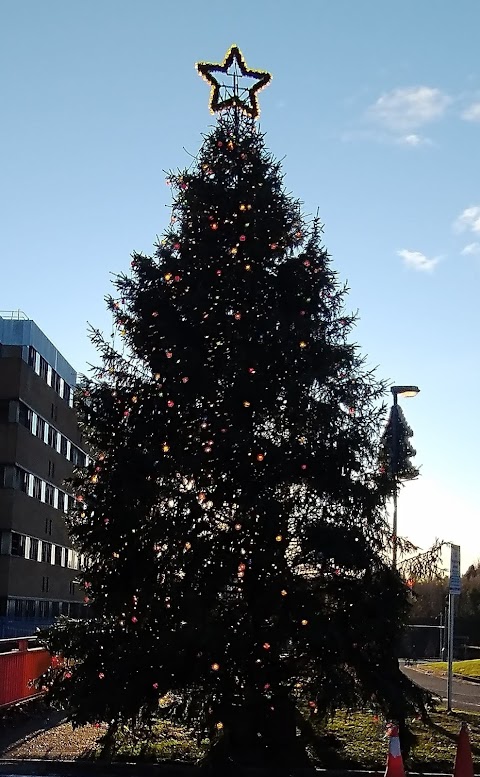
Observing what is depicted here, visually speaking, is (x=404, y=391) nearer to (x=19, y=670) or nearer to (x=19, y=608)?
(x=19, y=670)

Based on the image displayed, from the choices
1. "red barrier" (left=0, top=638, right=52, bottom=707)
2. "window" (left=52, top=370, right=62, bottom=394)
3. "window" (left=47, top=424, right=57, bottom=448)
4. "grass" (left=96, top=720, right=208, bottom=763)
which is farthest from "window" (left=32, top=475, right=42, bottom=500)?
"grass" (left=96, top=720, right=208, bottom=763)

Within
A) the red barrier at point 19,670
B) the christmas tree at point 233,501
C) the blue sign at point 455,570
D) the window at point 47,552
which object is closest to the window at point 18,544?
the window at point 47,552

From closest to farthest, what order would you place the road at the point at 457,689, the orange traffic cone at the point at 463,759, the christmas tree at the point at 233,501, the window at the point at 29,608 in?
the orange traffic cone at the point at 463,759 → the christmas tree at the point at 233,501 → the road at the point at 457,689 → the window at the point at 29,608

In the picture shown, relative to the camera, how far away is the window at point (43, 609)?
1960 inches

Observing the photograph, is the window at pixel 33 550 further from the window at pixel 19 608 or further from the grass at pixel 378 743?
the grass at pixel 378 743

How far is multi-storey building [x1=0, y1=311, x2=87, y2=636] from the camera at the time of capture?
4419cm

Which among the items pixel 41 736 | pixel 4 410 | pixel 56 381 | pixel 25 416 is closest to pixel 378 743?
pixel 41 736

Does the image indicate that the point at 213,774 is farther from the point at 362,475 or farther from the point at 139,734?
the point at 362,475

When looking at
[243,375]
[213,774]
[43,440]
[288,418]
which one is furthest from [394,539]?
[43,440]

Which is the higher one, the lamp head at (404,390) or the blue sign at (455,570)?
the lamp head at (404,390)

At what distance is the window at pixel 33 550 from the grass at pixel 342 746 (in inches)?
1270

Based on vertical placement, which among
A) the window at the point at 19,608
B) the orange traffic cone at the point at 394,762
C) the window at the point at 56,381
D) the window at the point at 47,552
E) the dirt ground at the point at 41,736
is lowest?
the window at the point at 19,608

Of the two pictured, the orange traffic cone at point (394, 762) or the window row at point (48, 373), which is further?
the window row at point (48, 373)

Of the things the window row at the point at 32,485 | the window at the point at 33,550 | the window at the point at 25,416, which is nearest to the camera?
the window row at the point at 32,485
